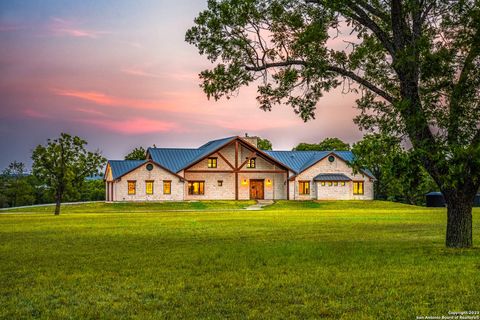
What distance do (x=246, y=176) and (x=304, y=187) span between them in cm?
709

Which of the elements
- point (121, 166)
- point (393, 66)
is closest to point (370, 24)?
point (393, 66)

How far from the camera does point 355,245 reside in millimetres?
17062

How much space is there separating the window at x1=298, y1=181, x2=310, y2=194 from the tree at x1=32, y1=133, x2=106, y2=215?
2872 cm

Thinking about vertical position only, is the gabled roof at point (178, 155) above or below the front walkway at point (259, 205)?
above

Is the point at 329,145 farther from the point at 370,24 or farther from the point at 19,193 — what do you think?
the point at 370,24

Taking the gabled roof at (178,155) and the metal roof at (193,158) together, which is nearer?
the metal roof at (193,158)

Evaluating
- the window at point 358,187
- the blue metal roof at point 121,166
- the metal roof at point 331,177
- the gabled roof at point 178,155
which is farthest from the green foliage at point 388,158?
the window at point 358,187

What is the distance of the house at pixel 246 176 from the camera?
65.0 meters

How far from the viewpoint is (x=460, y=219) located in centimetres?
1619

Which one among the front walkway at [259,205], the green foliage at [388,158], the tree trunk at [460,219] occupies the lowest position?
the front walkway at [259,205]

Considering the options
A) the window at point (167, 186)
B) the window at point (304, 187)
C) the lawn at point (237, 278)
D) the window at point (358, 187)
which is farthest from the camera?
the window at point (304, 187)

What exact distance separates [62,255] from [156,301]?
7175 mm

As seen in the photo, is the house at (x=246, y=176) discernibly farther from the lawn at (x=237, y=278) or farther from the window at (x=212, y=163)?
the lawn at (x=237, y=278)

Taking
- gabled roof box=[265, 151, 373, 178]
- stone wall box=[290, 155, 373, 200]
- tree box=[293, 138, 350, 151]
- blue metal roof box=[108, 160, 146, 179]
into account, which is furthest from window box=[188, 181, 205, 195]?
tree box=[293, 138, 350, 151]
